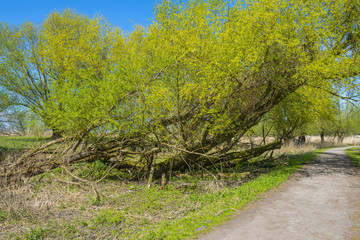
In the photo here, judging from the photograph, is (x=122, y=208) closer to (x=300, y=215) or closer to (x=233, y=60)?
(x=300, y=215)

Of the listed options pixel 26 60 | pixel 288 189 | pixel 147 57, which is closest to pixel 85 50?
pixel 26 60

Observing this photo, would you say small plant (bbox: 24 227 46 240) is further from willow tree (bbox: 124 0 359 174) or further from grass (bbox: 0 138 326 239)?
willow tree (bbox: 124 0 359 174)

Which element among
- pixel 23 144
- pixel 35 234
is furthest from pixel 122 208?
pixel 23 144

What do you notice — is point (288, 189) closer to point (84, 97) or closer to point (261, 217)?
point (261, 217)

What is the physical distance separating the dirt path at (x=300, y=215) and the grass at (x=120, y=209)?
430 millimetres

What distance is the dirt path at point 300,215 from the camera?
221 inches

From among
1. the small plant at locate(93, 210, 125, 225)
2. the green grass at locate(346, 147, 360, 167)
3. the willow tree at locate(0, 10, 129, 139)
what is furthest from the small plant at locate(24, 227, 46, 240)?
the green grass at locate(346, 147, 360, 167)

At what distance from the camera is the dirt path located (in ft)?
18.5

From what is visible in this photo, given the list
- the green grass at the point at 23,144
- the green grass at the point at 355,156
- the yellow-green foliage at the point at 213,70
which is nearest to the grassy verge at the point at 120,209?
the green grass at the point at 23,144

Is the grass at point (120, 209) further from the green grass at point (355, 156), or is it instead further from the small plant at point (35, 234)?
the green grass at point (355, 156)

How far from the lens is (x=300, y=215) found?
678 cm

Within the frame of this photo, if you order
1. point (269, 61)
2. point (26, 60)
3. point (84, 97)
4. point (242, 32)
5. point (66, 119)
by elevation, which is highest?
point (26, 60)

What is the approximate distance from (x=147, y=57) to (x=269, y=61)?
4889 millimetres

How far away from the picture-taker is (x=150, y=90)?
9.85 m
